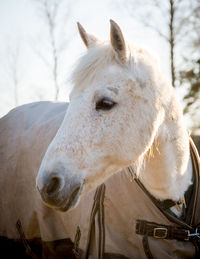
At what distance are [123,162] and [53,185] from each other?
525 millimetres

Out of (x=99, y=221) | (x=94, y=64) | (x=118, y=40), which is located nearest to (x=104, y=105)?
(x=94, y=64)

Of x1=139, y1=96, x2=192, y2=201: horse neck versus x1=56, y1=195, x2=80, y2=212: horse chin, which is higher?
x1=139, y1=96, x2=192, y2=201: horse neck

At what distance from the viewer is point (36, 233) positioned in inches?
116

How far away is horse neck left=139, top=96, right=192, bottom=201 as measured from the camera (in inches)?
74.4

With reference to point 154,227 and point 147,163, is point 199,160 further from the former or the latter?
point 154,227

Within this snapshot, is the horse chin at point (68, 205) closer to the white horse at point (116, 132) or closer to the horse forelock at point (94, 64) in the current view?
the white horse at point (116, 132)

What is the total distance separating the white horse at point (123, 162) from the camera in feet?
5.07

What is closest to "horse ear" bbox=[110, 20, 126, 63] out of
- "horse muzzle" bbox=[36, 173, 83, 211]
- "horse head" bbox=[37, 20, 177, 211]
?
"horse head" bbox=[37, 20, 177, 211]

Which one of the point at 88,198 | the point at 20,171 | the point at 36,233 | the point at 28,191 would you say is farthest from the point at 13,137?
A: the point at 88,198

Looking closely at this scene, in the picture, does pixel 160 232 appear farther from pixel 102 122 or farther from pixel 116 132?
pixel 102 122

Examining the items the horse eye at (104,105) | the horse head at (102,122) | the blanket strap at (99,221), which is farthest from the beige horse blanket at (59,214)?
the horse eye at (104,105)

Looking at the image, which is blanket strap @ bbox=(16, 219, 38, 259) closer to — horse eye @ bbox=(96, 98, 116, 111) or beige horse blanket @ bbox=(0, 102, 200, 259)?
beige horse blanket @ bbox=(0, 102, 200, 259)

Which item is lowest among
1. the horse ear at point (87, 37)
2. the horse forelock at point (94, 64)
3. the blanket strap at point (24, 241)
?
the blanket strap at point (24, 241)

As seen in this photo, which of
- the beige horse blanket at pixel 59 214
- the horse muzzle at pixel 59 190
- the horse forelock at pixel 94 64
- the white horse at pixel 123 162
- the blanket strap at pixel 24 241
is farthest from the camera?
the blanket strap at pixel 24 241
